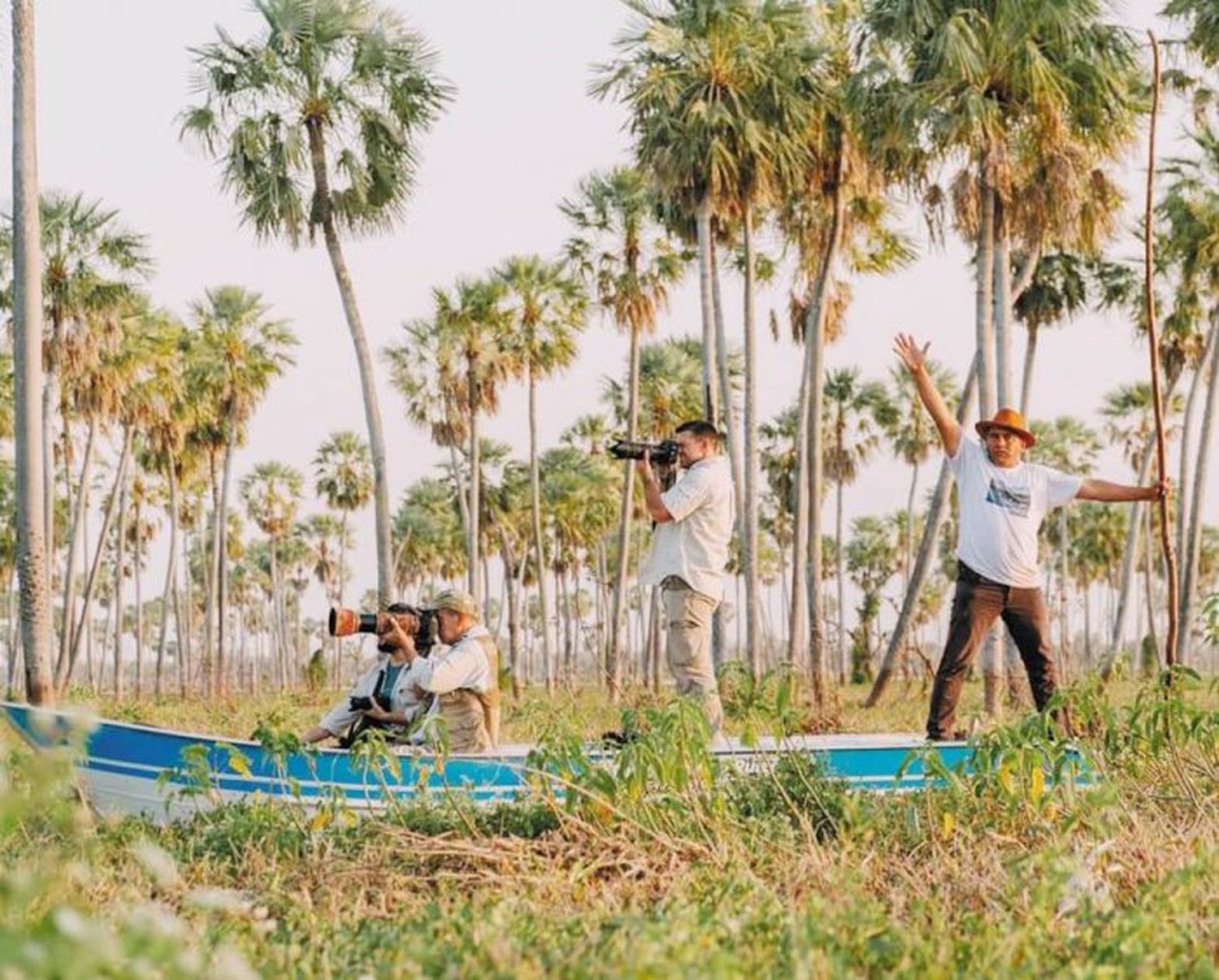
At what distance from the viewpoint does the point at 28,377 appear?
35.8ft

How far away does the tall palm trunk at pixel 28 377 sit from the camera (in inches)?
420

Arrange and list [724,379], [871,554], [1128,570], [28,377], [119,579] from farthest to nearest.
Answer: [871,554] → [119,579] → [1128,570] → [724,379] → [28,377]

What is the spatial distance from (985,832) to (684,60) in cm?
1766

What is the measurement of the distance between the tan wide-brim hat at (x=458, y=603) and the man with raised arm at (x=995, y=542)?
2.32 meters

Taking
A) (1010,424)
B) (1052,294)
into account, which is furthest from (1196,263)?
(1010,424)

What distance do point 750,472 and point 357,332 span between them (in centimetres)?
582

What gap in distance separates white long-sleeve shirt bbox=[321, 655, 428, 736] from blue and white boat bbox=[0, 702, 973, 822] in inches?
10.9

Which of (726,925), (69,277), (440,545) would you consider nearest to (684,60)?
(69,277)

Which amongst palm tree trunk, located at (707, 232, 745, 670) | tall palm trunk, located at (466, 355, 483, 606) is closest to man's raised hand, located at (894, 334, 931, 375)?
palm tree trunk, located at (707, 232, 745, 670)

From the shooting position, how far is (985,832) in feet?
18.5

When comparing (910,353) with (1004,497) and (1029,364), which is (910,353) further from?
(1029,364)

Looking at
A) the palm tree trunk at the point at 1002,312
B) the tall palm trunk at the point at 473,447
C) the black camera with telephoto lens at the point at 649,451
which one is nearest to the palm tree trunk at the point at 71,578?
the tall palm trunk at the point at 473,447

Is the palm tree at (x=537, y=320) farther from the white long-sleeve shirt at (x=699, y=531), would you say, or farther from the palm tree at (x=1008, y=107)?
the white long-sleeve shirt at (x=699, y=531)

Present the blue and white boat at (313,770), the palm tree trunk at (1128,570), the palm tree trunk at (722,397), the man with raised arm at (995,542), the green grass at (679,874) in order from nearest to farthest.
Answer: the green grass at (679,874), the blue and white boat at (313,770), the man with raised arm at (995,542), the palm tree trunk at (722,397), the palm tree trunk at (1128,570)
